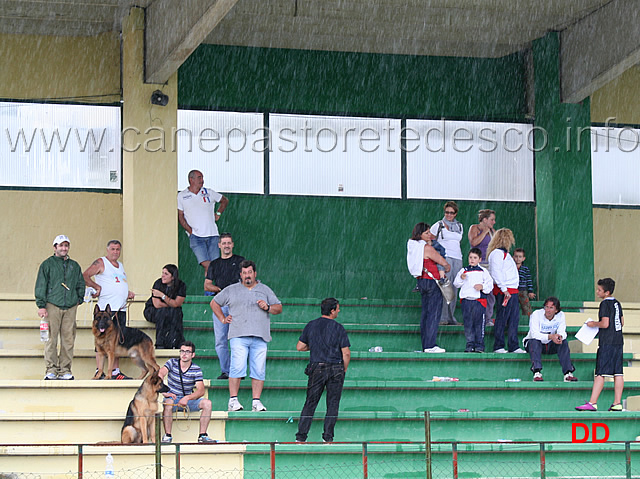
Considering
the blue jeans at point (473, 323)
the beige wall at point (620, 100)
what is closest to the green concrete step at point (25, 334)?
the blue jeans at point (473, 323)

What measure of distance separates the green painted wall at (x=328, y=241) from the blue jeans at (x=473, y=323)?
12.5 feet

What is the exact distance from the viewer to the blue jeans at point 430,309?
1241 centimetres

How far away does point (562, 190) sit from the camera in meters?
15.8

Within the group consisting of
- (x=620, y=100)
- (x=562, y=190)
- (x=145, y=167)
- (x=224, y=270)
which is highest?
(x=620, y=100)

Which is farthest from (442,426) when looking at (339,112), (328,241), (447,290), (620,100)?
(620,100)

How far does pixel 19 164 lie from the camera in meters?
15.1

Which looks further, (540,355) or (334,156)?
(334,156)

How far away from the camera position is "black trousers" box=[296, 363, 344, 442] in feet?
33.4

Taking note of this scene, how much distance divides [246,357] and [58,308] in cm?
218

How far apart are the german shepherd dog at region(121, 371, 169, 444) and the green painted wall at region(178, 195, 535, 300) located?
595 centimetres

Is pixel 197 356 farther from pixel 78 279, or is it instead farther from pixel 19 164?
pixel 19 164

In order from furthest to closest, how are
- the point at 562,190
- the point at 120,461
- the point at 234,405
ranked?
the point at 562,190
the point at 234,405
the point at 120,461

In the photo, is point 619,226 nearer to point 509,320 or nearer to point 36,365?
point 509,320

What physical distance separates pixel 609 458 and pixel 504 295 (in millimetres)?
2762
